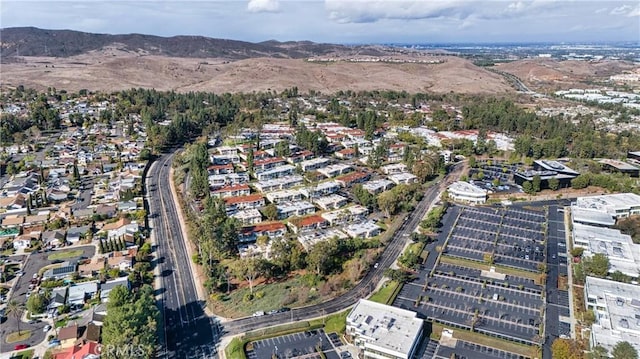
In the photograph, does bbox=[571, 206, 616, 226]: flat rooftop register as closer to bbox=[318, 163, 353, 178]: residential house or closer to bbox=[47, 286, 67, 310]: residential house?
bbox=[318, 163, 353, 178]: residential house

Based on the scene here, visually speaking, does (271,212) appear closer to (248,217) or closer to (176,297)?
(248,217)

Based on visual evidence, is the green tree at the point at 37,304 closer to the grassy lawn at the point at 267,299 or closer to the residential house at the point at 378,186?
the grassy lawn at the point at 267,299

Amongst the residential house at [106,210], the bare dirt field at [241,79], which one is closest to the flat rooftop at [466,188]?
the residential house at [106,210]

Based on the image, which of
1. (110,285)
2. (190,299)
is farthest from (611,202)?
(110,285)

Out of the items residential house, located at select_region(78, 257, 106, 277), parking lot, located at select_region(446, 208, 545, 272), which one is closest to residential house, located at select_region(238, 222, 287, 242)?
residential house, located at select_region(78, 257, 106, 277)

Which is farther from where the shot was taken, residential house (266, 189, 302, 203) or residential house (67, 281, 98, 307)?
residential house (266, 189, 302, 203)

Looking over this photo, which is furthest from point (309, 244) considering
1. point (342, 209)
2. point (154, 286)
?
point (154, 286)
